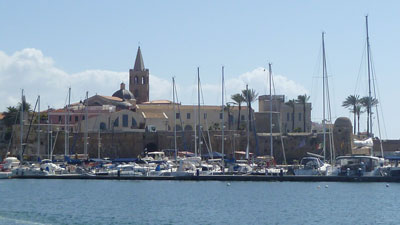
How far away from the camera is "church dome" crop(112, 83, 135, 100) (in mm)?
113188

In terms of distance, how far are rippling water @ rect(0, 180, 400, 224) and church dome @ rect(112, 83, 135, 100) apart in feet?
152

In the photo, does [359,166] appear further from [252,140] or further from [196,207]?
[252,140]

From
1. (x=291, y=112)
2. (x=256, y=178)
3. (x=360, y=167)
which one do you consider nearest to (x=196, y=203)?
(x=256, y=178)

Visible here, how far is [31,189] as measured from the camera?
61719 millimetres

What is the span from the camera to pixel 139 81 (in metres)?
121

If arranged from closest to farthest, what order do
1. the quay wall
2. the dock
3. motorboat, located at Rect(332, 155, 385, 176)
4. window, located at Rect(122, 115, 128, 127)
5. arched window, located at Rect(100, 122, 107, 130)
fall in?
the dock < motorboat, located at Rect(332, 155, 385, 176) < the quay wall < arched window, located at Rect(100, 122, 107, 130) < window, located at Rect(122, 115, 128, 127)

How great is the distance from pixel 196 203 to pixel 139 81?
71.6 meters

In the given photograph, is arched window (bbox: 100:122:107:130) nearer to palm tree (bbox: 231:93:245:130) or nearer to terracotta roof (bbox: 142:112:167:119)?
terracotta roof (bbox: 142:112:167:119)

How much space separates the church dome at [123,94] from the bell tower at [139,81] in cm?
485

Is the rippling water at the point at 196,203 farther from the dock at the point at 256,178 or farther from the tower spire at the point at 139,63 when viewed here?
the tower spire at the point at 139,63

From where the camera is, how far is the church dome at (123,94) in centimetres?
11319

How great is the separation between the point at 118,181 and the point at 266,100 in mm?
36492

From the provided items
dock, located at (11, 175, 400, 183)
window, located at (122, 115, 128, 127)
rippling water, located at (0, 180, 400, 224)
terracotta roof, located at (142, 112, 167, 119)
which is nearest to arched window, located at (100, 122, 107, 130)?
window, located at (122, 115, 128, 127)

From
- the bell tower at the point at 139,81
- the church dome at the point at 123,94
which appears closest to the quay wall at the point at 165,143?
the church dome at the point at 123,94
